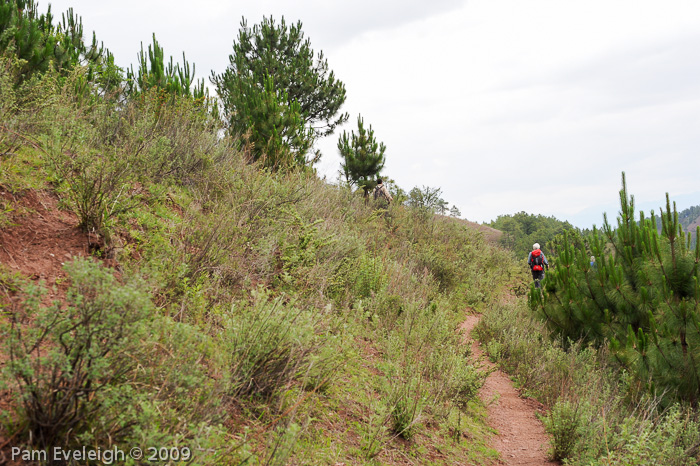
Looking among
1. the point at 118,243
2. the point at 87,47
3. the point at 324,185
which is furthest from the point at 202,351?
the point at 87,47

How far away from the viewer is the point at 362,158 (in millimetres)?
17266

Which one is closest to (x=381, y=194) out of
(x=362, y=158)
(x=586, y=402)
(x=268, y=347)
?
(x=362, y=158)

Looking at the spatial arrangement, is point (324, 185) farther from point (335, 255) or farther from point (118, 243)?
point (118, 243)

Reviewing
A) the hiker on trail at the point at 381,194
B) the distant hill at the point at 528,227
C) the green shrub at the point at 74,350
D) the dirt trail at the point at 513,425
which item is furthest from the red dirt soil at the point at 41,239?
the distant hill at the point at 528,227

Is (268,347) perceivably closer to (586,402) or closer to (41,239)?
(41,239)

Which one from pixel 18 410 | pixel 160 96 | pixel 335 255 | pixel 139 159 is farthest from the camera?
pixel 160 96

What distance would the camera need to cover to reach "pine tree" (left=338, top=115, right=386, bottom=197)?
17188 millimetres

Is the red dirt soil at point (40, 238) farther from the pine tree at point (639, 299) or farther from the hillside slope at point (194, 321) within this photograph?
the pine tree at point (639, 299)

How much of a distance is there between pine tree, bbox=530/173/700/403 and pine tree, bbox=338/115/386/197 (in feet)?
33.3

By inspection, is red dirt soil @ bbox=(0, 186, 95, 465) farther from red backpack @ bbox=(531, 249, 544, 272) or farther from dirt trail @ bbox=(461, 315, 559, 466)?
red backpack @ bbox=(531, 249, 544, 272)

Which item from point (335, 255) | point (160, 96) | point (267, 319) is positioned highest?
point (160, 96)

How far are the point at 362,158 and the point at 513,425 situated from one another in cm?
1344

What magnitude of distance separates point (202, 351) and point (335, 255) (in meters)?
3.63

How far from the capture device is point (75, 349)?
76.0 inches
